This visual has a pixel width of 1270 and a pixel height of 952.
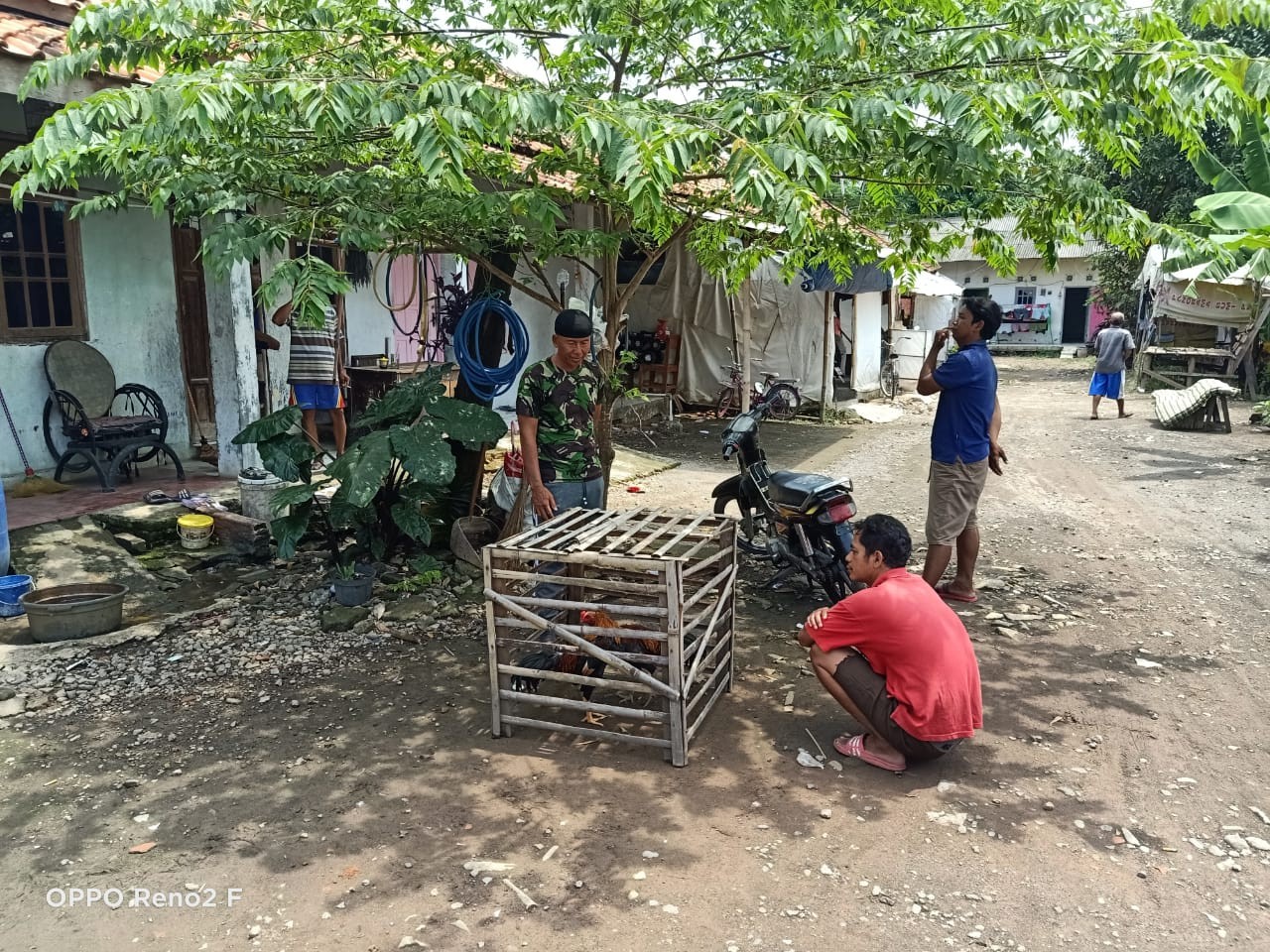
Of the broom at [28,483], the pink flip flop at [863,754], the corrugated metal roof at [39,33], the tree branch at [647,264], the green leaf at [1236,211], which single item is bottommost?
the pink flip flop at [863,754]

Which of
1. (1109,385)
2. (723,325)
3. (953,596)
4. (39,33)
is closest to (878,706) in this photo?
(953,596)

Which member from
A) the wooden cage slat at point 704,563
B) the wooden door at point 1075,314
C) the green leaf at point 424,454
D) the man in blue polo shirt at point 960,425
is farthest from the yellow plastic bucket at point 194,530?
the wooden door at point 1075,314

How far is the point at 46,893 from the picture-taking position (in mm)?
3043

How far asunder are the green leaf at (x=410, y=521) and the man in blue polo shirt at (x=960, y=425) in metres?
3.14

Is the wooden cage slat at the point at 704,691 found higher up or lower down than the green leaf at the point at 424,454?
lower down

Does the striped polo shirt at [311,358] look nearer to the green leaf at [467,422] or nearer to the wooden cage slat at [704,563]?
the green leaf at [467,422]

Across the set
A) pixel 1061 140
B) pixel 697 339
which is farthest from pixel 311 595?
pixel 697 339

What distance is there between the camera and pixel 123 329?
8430 mm

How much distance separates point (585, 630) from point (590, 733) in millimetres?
506

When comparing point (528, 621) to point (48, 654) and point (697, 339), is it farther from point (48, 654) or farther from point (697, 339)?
point (697, 339)

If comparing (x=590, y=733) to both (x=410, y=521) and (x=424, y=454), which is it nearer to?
(x=424, y=454)

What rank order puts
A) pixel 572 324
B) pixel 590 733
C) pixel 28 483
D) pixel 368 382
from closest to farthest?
pixel 590 733 → pixel 572 324 → pixel 28 483 → pixel 368 382

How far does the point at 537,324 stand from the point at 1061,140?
9.00 m

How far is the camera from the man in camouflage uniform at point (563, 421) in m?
4.66
